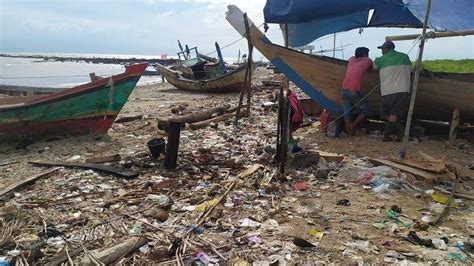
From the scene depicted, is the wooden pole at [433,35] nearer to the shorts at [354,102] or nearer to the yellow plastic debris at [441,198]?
the shorts at [354,102]

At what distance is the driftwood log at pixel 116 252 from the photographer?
2.94m

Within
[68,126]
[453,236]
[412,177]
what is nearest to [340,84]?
[412,177]

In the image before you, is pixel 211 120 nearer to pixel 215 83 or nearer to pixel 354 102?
pixel 354 102

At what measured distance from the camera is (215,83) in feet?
52.4

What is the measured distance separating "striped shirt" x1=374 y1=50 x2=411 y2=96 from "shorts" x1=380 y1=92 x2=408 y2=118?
8cm

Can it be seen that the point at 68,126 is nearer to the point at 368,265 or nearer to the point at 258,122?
the point at 258,122

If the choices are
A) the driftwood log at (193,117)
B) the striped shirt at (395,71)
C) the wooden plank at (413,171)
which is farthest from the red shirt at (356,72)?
the driftwood log at (193,117)

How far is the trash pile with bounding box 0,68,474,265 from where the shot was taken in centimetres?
313

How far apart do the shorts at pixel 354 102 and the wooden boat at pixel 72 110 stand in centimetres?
412

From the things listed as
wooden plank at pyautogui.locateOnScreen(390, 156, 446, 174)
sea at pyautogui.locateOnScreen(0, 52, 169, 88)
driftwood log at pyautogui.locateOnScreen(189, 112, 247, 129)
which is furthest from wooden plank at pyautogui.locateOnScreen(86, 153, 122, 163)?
sea at pyautogui.locateOnScreen(0, 52, 169, 88)

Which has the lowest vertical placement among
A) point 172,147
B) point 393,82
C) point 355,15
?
point 172,147


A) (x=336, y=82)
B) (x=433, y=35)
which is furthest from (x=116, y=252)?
(x=336, y=82)

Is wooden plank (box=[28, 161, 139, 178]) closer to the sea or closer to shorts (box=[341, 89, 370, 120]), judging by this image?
shorts (box=[341, 89, 370, 120])

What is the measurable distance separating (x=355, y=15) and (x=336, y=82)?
1575 mm
